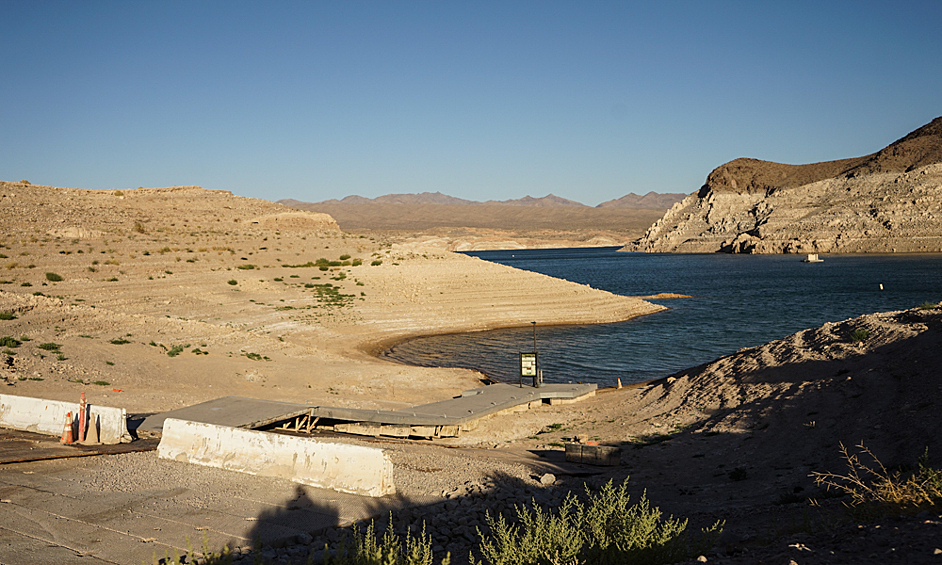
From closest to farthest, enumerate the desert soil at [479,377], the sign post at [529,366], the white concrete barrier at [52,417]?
the desert soil at [479,377] → the white concrete barrier at [52,417] → the sign post at [529,366]

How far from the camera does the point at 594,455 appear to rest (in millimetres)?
12219

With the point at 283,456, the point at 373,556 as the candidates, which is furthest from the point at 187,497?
the point at 373,556

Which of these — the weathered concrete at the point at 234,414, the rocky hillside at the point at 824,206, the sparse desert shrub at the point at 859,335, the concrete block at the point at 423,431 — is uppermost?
the rocky hillside at the point at 824,206

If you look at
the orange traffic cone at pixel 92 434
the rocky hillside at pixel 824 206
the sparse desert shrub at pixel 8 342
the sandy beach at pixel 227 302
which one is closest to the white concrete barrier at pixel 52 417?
the orange traffic cone at pixel 92 434

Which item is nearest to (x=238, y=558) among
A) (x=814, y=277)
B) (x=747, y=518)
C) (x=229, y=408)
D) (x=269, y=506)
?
(x=269, y=506)

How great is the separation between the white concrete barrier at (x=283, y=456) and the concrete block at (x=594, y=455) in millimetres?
4910

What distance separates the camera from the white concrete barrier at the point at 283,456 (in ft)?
28.3

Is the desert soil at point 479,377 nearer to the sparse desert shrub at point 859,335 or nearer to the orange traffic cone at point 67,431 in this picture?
the sparse desert shrub at point 859,335

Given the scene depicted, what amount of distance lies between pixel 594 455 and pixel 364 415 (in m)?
6.24

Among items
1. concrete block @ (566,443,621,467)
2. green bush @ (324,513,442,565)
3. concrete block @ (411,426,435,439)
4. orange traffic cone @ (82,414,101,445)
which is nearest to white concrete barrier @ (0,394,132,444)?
orange traffic cone @ (82,414,101,445)

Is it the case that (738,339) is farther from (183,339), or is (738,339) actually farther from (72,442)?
(72,442)

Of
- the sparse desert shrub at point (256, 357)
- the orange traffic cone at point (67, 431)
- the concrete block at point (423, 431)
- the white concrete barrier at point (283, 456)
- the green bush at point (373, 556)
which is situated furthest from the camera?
the sparse desert shrub at point (256, 357)

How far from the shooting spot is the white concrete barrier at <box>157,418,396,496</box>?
8.62 meters

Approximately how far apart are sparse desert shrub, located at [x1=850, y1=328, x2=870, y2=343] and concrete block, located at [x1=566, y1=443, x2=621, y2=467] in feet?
25.2
